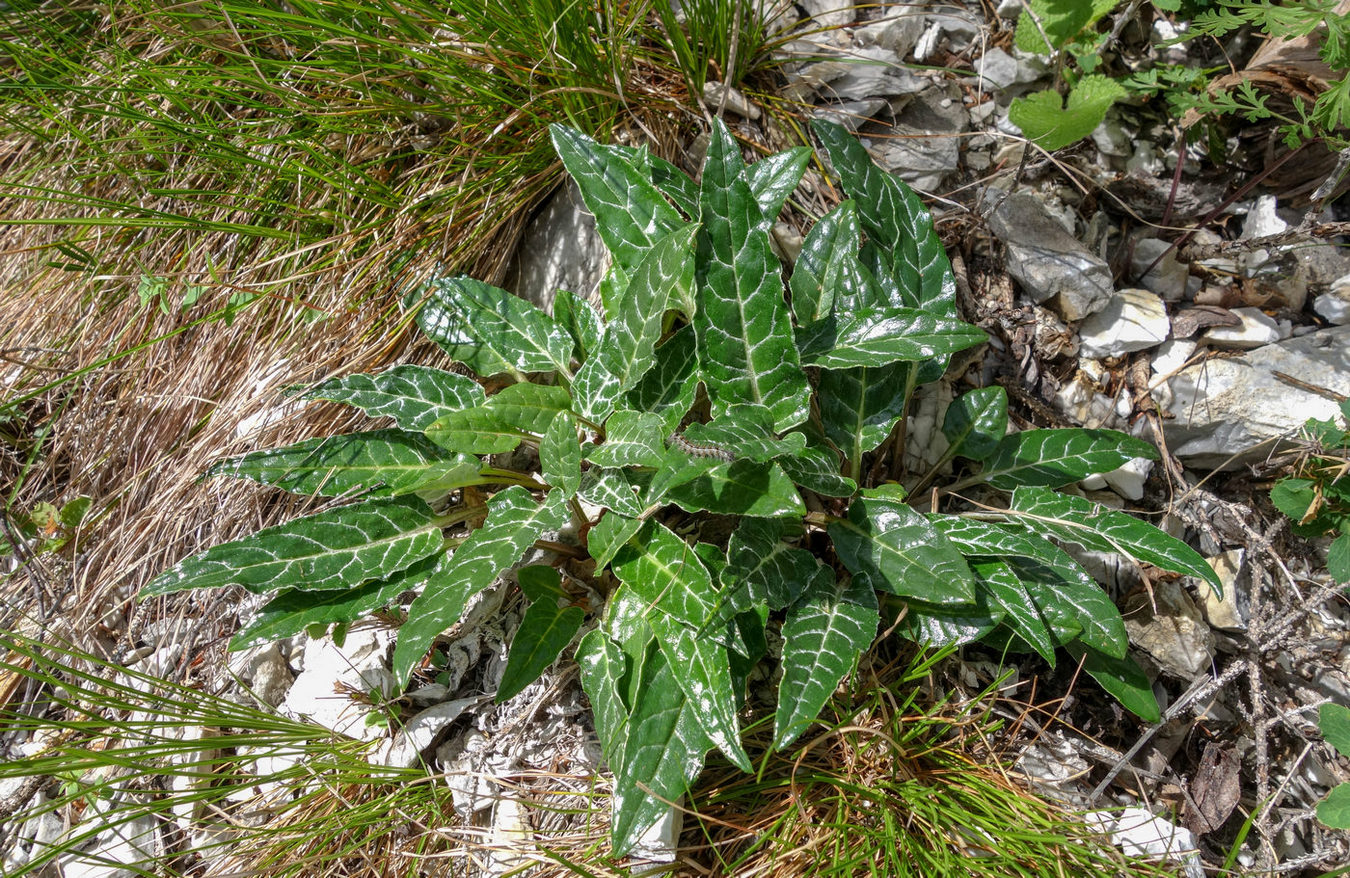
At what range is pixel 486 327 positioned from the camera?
162 cm

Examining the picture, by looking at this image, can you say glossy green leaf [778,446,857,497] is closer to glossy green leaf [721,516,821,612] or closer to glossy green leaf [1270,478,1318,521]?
glossy green leaf [721,516,821,612]

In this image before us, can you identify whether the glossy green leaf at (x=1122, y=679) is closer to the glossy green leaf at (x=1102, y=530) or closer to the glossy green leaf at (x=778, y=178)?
the glossy green leaf at (x=1102, y=530)

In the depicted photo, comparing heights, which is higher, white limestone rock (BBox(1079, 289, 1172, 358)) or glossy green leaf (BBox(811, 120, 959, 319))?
glossy green leaf (BBox(811, 120, 959, 319))

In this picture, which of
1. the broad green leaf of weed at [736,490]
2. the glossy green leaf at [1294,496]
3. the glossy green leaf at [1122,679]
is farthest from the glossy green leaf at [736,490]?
the glossy green leaf at [1294,496]

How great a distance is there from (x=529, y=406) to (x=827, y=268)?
61 cm

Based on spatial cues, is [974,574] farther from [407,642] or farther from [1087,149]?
[1087,149]

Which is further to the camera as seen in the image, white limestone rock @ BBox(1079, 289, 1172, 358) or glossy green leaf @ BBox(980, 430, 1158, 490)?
white limestone rock @ BBox(1079, 289, 1172, 358)

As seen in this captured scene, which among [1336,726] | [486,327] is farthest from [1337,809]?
[486,327]

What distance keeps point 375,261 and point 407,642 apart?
91 centimetres

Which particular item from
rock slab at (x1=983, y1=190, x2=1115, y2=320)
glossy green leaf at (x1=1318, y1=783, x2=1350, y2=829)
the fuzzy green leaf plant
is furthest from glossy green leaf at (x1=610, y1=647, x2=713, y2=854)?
rock slab at (x1=983, y1=190, x2=1115, y2=320)

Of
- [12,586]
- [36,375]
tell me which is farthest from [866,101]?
[12,586]

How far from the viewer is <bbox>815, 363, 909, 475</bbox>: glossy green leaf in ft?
5.05

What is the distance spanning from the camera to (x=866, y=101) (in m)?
1.92

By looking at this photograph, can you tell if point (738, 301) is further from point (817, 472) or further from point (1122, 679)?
point (1122, 679)
